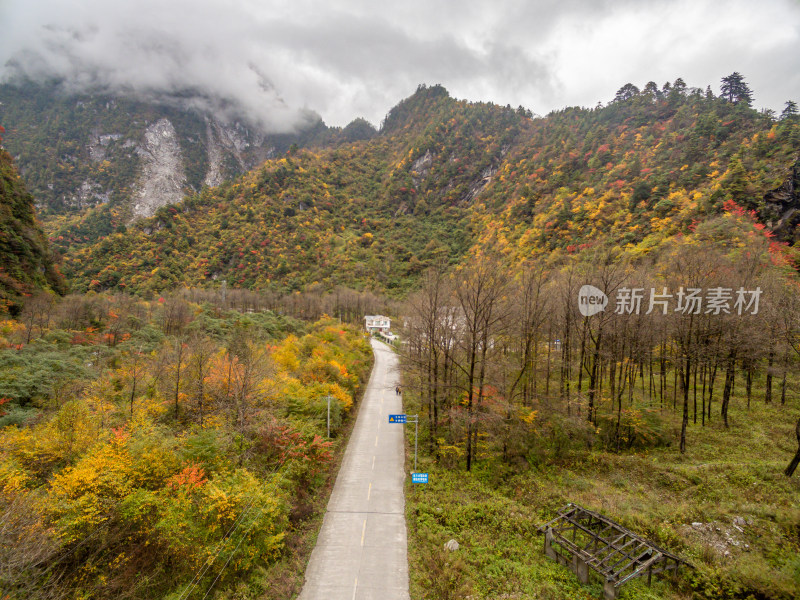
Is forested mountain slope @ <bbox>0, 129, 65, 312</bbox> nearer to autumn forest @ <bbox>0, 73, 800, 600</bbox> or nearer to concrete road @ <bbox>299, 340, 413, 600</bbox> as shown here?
autumn forest @ <bbox>0, 73, 800, 600</bbox>

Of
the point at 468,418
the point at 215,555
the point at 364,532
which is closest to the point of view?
the point at 215,555

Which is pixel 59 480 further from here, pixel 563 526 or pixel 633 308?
pixel 633 308

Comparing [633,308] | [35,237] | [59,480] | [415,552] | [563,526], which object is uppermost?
[35,237]

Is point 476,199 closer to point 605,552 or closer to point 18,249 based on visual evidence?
point 18,249

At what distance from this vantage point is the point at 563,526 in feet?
41.6

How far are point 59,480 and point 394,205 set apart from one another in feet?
466

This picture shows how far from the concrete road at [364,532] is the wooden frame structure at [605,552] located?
5.60 meters

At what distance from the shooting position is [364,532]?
1355 cm

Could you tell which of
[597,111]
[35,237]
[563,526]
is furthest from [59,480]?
[597,111]

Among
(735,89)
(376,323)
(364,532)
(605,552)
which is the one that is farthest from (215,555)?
(735,89)

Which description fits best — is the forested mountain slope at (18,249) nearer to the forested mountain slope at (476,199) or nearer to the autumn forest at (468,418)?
the autumn forest at (468,418)

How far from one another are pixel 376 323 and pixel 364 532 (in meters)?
64.0

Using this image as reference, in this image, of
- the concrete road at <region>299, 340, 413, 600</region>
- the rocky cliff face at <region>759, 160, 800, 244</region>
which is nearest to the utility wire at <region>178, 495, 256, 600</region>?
the concrete road at <region>299, 340, 413, 600</region>

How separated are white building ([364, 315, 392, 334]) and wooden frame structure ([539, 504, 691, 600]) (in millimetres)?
64093
